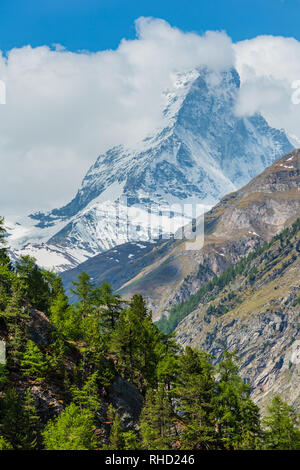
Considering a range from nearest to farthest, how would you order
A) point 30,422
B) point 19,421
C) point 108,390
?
point 19,421, point 30,422, point 108,390

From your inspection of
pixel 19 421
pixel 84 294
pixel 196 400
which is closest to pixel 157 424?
pixel 196 400

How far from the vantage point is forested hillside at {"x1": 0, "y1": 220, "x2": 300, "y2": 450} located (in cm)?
6188

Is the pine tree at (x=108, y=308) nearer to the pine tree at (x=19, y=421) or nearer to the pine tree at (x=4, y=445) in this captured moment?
the pine tree at (x=19, y=421)

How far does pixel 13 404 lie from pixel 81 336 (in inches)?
908

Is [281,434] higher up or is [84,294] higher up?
[84,294]

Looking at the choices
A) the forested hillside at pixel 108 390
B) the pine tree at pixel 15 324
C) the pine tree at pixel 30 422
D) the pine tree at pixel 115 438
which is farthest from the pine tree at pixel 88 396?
the pine tree at pixel 15 324

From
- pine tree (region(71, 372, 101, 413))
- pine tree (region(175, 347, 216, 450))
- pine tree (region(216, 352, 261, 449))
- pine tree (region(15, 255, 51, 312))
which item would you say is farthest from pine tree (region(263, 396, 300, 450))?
pine tree (region(15, 255, 51, 312))

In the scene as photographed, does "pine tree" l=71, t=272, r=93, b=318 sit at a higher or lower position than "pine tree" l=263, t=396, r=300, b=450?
higher

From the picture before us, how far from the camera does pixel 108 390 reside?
249 ft

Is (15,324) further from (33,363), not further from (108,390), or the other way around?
(108,390)

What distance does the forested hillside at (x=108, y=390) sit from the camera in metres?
61.9

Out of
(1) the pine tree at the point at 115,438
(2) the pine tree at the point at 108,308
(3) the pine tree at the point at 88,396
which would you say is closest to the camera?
(1) the pine tree at the point at 115,438

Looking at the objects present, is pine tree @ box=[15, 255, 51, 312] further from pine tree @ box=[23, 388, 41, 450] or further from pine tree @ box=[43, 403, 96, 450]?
pine tree @ box=[43, 403, 96, 450]
